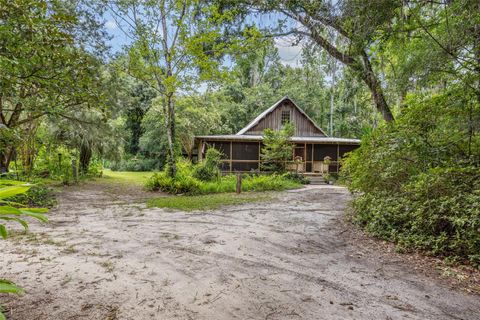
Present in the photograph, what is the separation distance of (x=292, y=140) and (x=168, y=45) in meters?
8.36

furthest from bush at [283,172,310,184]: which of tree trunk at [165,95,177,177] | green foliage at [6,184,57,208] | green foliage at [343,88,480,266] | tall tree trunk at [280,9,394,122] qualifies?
green foliage at [6,184,57,208]

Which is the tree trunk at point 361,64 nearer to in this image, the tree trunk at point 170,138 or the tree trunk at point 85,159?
the tree trunk at point 170,138

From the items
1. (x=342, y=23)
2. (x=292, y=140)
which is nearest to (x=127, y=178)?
(x=292, y=140)

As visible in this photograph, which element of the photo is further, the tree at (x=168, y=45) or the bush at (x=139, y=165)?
the bush at (x=139, y=165)

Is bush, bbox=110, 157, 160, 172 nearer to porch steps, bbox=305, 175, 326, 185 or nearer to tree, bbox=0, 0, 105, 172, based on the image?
porch steps, bbox=305, 175, 326, 185

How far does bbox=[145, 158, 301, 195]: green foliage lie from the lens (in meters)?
10.4

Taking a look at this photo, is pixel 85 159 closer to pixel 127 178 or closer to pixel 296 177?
pixel 127 178

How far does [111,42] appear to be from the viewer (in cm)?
804

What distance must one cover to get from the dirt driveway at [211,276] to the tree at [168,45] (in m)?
6.74

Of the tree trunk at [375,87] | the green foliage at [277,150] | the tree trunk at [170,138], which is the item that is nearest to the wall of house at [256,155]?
the green foliage at [277,150]

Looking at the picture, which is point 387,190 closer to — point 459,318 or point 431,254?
point 431,254

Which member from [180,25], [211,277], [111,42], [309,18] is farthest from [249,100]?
[211,277]

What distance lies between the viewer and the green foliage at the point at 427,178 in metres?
3.87

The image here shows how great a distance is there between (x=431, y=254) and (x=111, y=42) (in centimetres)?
919
